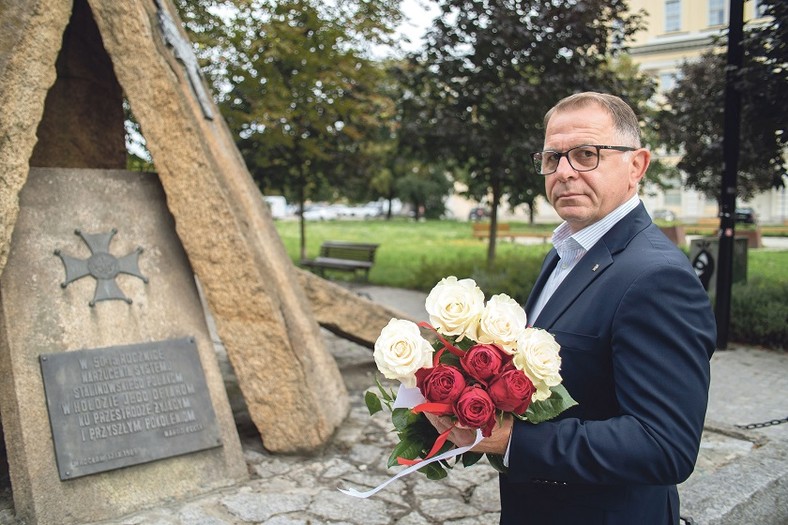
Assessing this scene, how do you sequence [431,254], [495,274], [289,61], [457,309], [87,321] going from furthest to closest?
[431,254], [495,274], [289,61], [87,321], [457,309]

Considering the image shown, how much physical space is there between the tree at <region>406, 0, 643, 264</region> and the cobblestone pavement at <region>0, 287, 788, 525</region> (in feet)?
18.7

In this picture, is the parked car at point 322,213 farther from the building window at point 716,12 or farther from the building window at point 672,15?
the building window at point 716,12

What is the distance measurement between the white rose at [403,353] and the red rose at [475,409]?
0.14 meters

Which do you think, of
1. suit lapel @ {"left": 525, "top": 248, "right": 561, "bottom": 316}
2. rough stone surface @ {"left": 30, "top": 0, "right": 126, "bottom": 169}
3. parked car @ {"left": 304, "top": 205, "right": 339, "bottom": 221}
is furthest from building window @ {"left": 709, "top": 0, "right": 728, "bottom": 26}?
suit lapel @ {"left": 525, "top": 248, "right": 561, "bottom": 316}

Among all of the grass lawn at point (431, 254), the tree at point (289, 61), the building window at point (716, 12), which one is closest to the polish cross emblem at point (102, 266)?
the tree at point (289, 61)

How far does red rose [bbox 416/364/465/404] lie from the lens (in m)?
1.61

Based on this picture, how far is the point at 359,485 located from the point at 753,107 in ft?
22.2

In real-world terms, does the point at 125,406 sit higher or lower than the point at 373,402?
lower

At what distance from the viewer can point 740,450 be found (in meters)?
4.89

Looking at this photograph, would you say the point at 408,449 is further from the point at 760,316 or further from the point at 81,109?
the point at 760,316

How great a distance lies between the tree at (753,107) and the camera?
7.66 metres

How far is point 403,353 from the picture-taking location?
166 cm

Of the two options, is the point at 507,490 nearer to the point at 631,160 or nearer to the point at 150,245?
the point at 631,160

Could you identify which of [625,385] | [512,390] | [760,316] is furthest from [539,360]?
[760,316]
